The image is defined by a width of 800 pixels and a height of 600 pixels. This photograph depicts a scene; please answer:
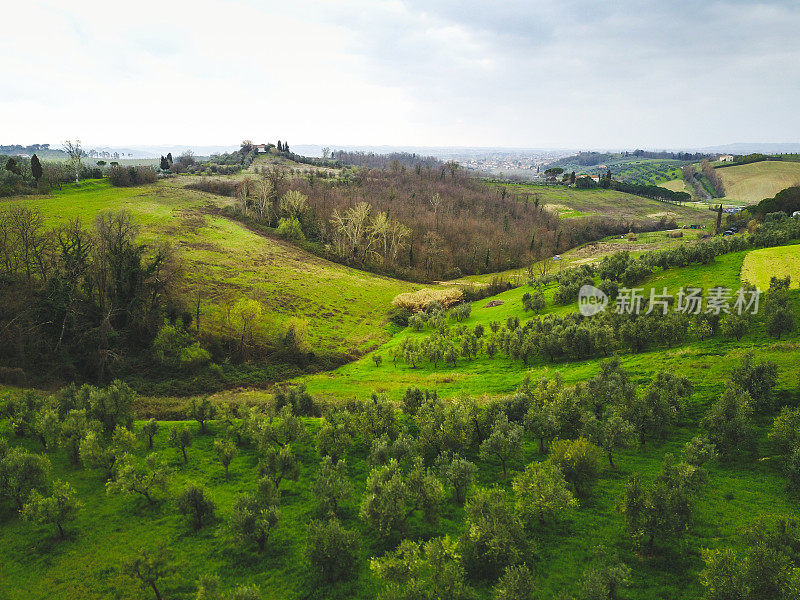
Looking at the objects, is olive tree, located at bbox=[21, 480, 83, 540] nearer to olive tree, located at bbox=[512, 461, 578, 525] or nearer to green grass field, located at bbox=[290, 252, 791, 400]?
olive tree, located at bbox=[512, 461, 578, 525]

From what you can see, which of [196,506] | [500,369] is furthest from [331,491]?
[500,369]

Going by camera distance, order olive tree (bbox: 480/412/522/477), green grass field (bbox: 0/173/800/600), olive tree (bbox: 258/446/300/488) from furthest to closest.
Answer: olive tree (bbox: 258/446/300/488), olive tree (bbox: 480/412/522/477), green grass field (bbox: 0/173/800/600)

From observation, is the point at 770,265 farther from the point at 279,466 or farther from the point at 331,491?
the point at 279,466

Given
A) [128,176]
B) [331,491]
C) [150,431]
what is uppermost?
[128,176]

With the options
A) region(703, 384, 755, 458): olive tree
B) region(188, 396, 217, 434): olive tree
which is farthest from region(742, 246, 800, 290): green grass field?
region(188, 396, 217, 434): olive tree

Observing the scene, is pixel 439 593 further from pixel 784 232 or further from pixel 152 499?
pixel 784 232

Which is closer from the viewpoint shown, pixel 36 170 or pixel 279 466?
pixel 279 466
